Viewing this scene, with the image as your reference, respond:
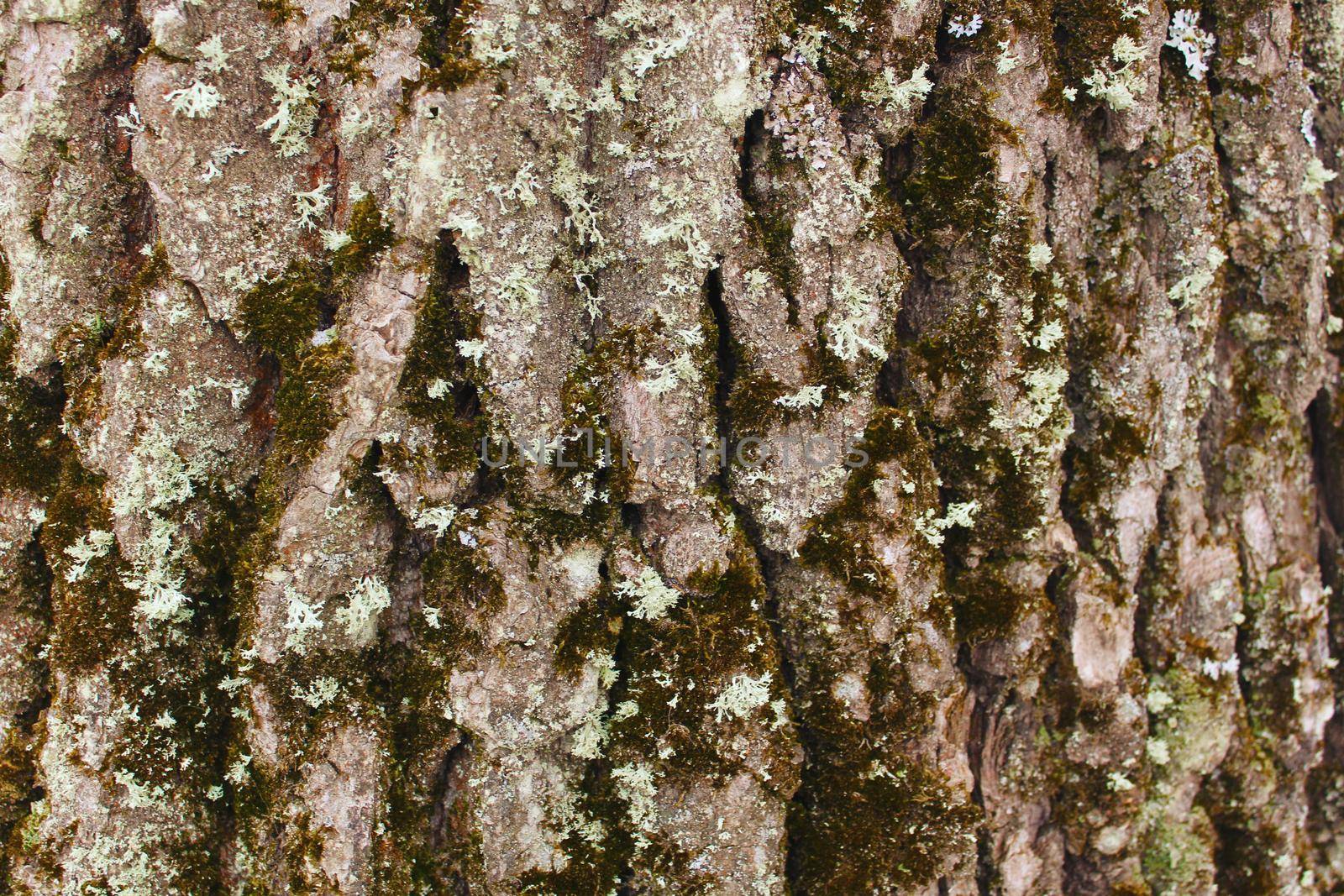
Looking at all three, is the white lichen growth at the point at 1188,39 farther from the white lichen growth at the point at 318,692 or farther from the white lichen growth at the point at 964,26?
the white lichen growth at the point at 318,692

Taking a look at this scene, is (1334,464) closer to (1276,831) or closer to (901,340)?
(1276,831)

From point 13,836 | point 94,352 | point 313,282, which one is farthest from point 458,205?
point 13,836

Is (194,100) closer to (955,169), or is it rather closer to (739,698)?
(955,169)

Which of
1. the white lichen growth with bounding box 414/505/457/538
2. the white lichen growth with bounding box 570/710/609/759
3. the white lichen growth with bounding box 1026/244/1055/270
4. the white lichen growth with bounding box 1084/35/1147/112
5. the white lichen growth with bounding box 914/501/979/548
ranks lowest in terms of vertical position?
the white lichen growth with bounding box 570/710/609/759

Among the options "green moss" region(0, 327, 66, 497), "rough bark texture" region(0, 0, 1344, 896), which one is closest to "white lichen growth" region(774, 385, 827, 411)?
"rough bark texture" region(0, 0, 1344, 896)

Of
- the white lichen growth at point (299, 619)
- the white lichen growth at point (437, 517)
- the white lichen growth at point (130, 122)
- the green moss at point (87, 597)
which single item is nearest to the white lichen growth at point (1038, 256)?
the white lichen growth at point (437, 517)

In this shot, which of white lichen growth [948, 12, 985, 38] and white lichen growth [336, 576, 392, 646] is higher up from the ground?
white lichen growth [948, 12, 985, 38]

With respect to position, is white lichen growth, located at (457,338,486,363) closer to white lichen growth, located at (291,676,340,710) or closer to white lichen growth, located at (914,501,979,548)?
white lichen growth, located at (291,676,340,710)

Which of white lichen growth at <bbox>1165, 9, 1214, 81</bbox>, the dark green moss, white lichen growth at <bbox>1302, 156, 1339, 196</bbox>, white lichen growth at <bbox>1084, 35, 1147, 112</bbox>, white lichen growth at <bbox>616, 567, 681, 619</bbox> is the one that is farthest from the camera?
white lichen growth at <bbox>1302, 156, 1339, 196</bbox>
